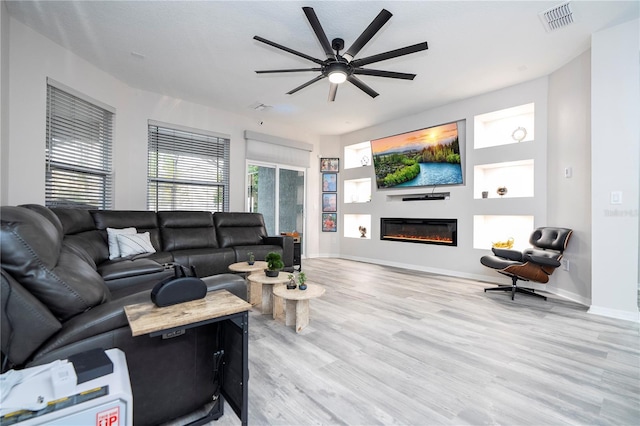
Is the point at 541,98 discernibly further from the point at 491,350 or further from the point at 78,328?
the point at 78,328

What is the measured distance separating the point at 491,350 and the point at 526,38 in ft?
10.6

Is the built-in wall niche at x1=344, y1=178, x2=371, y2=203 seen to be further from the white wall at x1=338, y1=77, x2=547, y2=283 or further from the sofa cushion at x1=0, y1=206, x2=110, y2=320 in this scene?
the sofa cushion at x1=0, y1=206, x2=110, y2=320

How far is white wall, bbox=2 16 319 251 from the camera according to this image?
9.01ft

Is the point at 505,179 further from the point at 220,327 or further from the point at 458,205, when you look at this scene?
the point at 220,327

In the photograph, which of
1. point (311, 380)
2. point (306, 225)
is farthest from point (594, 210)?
point (306, 225)

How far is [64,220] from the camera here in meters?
2.71

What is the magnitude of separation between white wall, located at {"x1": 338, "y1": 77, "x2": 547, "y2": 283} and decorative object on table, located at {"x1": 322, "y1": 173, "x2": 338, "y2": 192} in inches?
27.6

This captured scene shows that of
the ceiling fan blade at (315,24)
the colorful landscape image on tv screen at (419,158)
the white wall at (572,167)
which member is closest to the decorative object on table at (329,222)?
the colorful landscape image on tv screen at (419,158)

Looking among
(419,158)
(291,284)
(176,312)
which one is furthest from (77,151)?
(419,158)

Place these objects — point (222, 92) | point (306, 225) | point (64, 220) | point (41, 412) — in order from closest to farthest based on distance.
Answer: point (41, 412) → point (64, 220) → point (222, 92) → point (306, 225)

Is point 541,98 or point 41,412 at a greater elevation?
point 541,98

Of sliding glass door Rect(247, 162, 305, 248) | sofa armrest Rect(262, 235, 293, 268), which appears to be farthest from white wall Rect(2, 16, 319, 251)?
sofa armrest Rect(262, 235, 293, 268)

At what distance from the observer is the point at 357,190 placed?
709cm

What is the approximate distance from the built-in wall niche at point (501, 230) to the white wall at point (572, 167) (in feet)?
1.84
